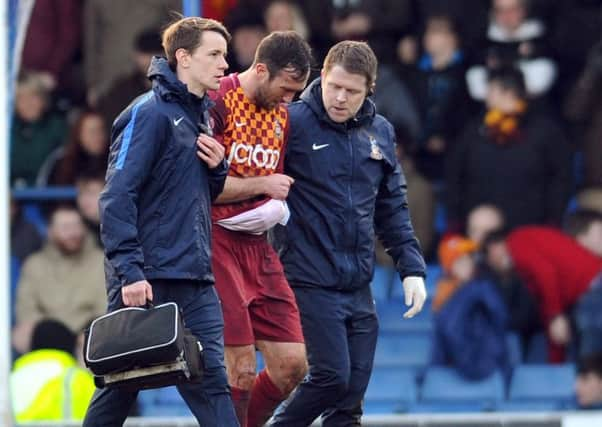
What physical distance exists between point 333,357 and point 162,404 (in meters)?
4.79

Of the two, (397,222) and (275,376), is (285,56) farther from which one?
(275,376)

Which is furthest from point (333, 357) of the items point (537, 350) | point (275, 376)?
point (537, 350)

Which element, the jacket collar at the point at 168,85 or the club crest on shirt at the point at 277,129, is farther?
the club crest on shirt at the point at 277,129

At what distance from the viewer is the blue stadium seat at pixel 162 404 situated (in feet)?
42.4

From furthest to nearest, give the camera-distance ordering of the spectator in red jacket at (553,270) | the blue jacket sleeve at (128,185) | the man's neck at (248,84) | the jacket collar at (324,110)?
the spectator in red jacket at (553,270) < the jacket collar at (324,110) < the man's neck at (248,84) < the blue jacket sleeve at (128,185)

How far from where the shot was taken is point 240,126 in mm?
8312

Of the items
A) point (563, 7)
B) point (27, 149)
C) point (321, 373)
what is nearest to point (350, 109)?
point (321, 373)

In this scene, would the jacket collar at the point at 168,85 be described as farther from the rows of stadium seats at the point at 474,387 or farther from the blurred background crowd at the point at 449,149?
the rows of stadium seats at the point at 474,387

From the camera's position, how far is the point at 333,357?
849cm

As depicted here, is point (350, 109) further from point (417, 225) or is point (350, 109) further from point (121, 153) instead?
point (417, 225)

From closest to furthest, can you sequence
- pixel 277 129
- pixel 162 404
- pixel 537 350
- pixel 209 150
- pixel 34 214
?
pixel 209 150
pixel 277 129
pixel 162 404
pixel 537 350
pixel 34 214

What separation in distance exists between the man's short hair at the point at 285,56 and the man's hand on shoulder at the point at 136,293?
127cm

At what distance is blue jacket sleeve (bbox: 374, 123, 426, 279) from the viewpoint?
344 inches

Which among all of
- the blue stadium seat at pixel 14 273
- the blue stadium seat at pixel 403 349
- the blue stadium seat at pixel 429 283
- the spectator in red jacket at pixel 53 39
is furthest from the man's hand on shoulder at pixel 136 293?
the spectator in red jacket at pixel 53 39
